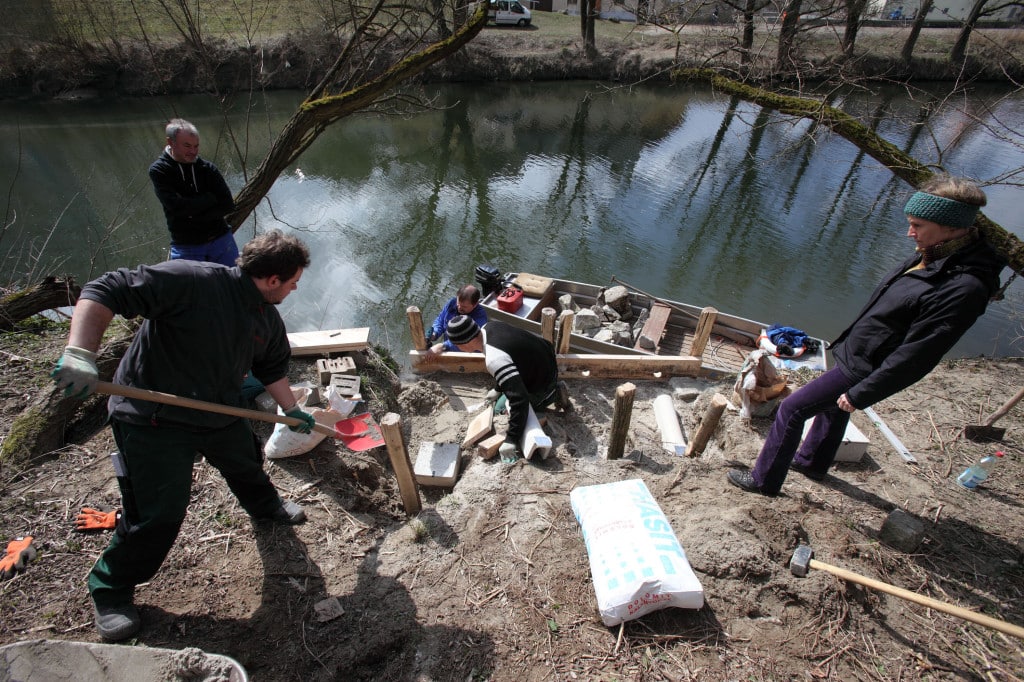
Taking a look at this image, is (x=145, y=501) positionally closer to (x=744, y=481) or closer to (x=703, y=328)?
(x=744, y=481)

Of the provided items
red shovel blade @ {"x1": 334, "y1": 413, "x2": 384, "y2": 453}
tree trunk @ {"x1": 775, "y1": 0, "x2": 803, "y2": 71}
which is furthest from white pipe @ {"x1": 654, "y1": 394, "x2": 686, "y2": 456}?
tree trunk @ {"x1": 775, "y1": 0, "x2": 803, "y2": 71}

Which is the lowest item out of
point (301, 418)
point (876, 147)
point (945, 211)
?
point (301, 418)

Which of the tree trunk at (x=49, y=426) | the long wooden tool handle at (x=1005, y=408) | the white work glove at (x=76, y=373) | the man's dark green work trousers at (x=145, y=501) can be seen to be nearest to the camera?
the white work glove at (x=76, y=373)

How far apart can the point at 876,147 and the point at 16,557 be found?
9.35m

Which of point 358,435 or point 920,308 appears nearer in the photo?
point 920,308

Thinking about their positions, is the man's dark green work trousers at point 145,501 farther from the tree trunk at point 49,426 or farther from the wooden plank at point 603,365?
the wooden plank at point 603,365

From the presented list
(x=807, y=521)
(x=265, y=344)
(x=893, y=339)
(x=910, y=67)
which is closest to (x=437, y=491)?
(x=265, y=344)

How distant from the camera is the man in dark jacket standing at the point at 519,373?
13.6 ft

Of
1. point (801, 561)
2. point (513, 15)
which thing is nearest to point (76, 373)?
point (801, 561)

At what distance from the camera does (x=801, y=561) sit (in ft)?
9.37

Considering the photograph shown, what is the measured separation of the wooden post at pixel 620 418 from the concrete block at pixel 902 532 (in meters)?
1.79

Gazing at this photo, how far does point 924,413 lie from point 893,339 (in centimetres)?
284

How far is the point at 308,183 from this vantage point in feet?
43.7

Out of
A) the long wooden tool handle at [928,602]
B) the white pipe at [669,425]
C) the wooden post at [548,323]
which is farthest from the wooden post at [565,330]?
the long wooden tool handle at [928,602]
